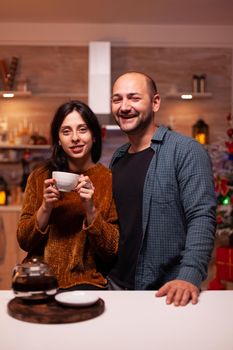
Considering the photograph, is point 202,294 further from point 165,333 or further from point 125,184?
point 125,184

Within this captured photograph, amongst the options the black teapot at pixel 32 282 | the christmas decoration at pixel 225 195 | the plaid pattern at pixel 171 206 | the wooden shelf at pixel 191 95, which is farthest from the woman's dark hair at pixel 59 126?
the wooden shelf at pixel 191 95

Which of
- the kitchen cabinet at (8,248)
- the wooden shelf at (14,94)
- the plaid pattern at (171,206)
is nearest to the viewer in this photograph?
the plaid pattern at (171,206)

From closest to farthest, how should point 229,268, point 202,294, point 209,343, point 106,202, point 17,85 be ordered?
point 209,343, point 202,294, point 106,202, point 229,268, point 17,85

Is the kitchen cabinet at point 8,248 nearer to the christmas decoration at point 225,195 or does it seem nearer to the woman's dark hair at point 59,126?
the christmas decoration at point 225,195

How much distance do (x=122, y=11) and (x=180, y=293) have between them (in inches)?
152

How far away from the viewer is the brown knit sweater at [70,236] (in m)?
1.71

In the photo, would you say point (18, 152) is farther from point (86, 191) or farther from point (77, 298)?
point (77, 298)

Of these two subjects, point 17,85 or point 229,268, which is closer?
point 229,268

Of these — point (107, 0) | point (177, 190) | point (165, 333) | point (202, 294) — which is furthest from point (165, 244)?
point (107, 0)

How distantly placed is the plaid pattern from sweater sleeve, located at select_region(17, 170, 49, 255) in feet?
1.34

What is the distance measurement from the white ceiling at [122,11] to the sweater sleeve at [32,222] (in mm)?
3011

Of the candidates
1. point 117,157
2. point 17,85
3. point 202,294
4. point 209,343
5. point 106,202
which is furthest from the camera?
point 17,85

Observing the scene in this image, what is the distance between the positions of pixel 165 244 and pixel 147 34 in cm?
389

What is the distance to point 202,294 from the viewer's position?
148 cm
